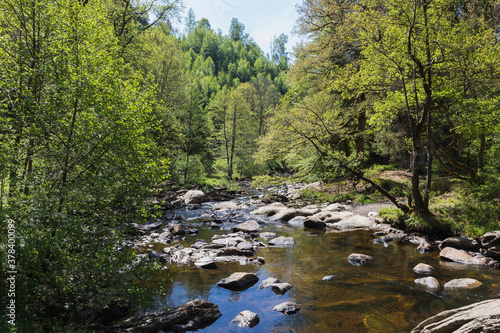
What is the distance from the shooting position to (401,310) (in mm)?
6055

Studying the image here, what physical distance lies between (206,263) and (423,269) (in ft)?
21.6

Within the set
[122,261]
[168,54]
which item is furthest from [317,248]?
[168,54]

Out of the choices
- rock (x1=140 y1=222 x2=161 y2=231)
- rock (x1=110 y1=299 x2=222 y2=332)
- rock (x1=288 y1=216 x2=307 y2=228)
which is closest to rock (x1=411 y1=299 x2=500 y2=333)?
rock (x1=110 y1=299 x2=222 y2=332)

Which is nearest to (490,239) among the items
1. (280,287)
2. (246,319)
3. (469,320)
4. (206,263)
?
(469,320)

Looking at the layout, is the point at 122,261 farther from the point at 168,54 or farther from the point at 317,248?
the point at 168,54

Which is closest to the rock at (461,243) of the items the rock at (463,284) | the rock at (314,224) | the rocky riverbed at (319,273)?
the rocky riverbed at (319,273)

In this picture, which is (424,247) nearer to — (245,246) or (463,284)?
(463,284)

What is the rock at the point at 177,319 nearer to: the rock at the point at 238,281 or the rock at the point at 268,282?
the rock at the point at 238,281

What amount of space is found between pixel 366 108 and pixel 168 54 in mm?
19133

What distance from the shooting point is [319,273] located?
8297 mm

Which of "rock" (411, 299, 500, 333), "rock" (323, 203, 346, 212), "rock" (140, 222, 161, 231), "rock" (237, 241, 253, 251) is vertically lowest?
"rock" (237, 241, 253, 251)

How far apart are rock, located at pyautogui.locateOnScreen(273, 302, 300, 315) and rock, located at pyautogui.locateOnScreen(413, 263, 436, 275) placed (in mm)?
4284

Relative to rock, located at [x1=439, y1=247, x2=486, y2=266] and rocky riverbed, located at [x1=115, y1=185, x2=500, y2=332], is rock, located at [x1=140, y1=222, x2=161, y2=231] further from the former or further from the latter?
rock, located at [x1=439, y1=247, x2=486, y2=266]

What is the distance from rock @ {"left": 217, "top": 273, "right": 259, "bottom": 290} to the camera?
7371mm
